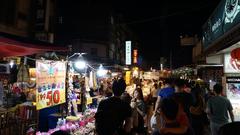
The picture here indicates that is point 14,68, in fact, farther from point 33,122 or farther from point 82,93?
point 33,122

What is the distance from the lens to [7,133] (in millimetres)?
7445

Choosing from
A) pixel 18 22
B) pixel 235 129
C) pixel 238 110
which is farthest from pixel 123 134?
pixel 18 22

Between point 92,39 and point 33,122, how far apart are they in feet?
90.6

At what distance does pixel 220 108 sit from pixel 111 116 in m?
4.38

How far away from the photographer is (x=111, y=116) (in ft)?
15.4

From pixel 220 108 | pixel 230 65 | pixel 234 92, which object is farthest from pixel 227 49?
pixel 220 108

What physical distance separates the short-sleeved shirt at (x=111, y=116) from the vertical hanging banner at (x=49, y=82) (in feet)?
13.2

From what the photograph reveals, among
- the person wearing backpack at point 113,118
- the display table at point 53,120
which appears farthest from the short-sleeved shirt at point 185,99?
the display table at point 53,120

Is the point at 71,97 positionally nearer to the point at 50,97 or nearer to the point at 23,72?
the point at 23,72

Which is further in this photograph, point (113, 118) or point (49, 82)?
point (49, 82)

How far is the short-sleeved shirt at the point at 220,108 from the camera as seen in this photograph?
7762 mm

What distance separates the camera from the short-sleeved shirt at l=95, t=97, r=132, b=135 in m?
4.61

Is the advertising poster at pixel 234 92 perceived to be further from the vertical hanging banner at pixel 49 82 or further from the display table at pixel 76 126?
the vertical hanging banner at pixel 49 82

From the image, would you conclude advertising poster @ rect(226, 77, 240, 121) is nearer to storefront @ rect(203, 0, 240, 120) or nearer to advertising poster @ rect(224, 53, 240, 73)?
storefront @ rect(203, 0, 240, 120)
